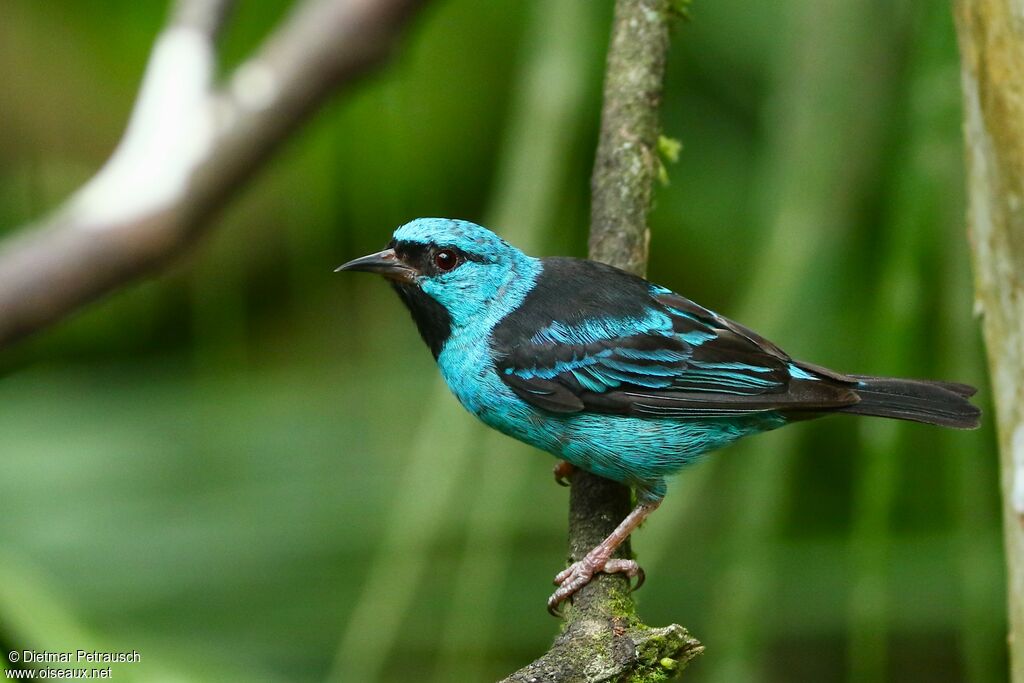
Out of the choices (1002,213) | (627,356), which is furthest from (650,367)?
(1002,213)

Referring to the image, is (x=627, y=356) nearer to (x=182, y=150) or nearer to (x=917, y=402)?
(x=917, y=402)

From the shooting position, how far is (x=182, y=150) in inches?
126

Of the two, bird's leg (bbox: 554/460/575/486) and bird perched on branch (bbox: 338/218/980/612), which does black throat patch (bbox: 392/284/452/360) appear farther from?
bird's leg (bbox: 554/460/575/486)

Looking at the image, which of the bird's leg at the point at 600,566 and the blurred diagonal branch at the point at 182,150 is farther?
the bird's leg at the point at 600,566

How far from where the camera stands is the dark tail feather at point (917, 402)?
11.3 feet

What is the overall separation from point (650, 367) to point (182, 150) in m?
1.65

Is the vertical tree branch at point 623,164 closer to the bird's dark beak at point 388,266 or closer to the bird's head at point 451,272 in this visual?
the bird's head at point 451,272

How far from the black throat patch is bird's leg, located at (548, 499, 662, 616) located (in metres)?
0.91

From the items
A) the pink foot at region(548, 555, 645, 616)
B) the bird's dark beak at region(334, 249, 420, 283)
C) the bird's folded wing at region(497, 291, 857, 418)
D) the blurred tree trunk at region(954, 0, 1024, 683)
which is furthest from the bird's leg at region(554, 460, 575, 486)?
the blurred tree trunk at region(954, 0, 1024, 683)

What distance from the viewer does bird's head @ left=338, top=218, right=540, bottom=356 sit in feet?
12.3

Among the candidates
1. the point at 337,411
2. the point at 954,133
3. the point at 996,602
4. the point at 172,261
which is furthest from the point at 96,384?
the point at 996,602

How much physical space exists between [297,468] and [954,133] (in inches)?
103

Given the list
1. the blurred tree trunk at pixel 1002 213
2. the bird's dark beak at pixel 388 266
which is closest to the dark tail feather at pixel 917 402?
the blurred tree trunk at pixel 1002 213

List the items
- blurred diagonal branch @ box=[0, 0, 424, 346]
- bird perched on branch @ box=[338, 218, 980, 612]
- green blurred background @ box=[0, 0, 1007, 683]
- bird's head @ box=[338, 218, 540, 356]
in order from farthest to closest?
bird's head @ box=[338, 218, 540, 356] → bird perched on branch @ box=[338, 218, 980, 612] → green blurred background @ box=[0, 0, 1007, 683] → blurred diagonal branch @ box=[0, 0, 424, 346]
